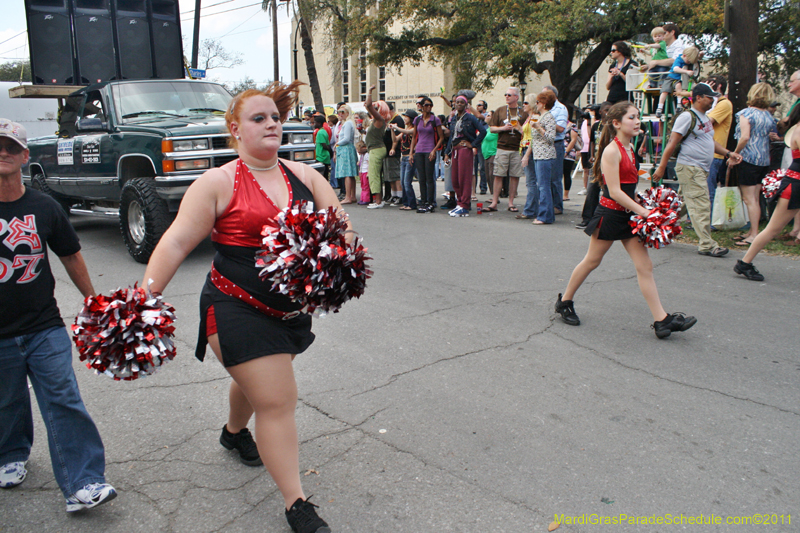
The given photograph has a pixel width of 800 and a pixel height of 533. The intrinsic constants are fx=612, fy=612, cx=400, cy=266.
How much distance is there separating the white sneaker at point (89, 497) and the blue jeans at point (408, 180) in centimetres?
942

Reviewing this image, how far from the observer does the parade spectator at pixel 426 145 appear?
11.1 metres

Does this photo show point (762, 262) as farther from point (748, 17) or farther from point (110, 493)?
point (110, 493)

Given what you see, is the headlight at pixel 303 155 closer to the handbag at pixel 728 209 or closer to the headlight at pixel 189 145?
the headlight at pixel 189 145

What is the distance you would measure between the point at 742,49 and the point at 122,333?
10.0 meters

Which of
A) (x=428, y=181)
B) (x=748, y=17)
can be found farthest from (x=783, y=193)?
(x=428, y=181)

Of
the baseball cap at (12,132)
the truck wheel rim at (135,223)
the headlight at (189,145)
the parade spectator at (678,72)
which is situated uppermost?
the parade spectator at (678,72)

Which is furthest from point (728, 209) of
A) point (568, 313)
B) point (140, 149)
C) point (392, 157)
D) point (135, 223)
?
point (135, 223)

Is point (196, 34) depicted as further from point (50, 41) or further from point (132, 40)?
point (132, 40)

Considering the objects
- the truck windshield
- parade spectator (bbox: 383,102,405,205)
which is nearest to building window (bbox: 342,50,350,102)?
parade spectator (bbox: 383,102,405,205)

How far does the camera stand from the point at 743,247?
780 cm

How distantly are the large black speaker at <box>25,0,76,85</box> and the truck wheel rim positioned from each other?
4.76 metres

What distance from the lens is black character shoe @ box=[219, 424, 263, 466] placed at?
309 centimetres

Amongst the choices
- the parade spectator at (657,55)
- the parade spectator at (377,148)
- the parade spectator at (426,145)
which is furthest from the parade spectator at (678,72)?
the parade spectator at (377,148)

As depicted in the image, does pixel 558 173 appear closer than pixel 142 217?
No
